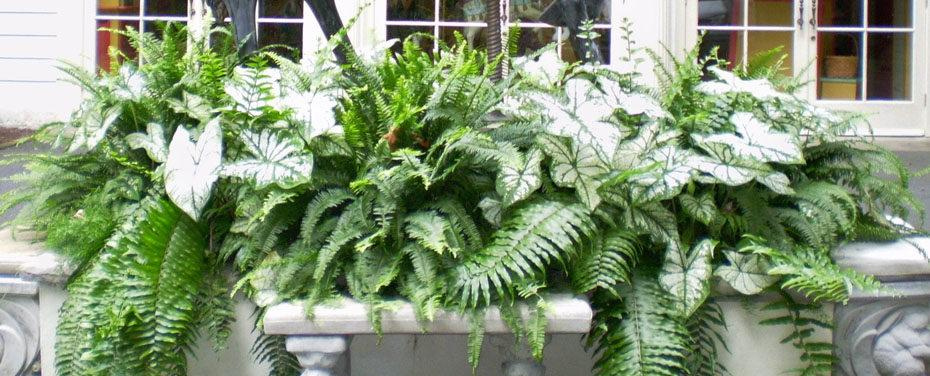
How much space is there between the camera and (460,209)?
2404 millimetres

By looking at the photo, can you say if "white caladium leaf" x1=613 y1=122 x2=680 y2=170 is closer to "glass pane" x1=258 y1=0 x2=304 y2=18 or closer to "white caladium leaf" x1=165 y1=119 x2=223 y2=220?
"white caladium leaf" x1=165 y1=119 x2=223 y2=220

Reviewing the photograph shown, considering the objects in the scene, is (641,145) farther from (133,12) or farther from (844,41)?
(133,12)

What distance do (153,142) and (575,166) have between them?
1.04 metres

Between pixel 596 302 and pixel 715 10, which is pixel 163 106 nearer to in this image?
pixel 596 302

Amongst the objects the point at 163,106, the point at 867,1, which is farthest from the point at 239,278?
the point at 867,1

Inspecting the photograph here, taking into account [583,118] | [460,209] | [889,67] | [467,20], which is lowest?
[460,209]

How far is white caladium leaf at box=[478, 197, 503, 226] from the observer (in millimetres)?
2385

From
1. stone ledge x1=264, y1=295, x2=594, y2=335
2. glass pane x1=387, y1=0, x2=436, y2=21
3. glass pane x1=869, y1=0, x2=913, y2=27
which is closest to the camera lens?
stone ledge x1=264, y1=295, x2=594, y2=335

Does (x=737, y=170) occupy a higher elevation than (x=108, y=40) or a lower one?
lower

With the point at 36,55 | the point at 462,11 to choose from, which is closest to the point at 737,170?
the point at 462,11

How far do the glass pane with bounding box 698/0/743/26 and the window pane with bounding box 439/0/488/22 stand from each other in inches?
71.8

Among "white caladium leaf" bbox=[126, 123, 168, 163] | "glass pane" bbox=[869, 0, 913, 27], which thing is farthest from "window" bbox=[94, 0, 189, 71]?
"white caladium leaf" bbox=[126, 123, 168, 163]

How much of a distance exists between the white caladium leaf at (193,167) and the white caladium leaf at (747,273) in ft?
3.78

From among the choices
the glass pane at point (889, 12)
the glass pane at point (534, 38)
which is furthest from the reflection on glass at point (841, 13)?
the glass pane at point (534, 38)
